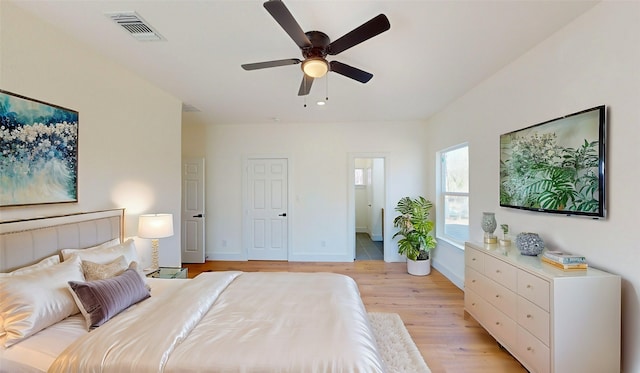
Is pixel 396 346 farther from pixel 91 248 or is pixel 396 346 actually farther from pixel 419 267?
pixel 91 248

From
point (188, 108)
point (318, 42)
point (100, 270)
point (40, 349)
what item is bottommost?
point (40, 349)

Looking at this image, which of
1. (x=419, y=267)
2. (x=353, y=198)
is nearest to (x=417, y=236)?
(x=419, y=267)

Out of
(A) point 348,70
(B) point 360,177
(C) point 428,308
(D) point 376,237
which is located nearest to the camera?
(A) point 348,70

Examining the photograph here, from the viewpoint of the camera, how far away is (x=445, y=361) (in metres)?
→ 2.22

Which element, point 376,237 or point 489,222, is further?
point 376,237

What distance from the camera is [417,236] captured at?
4.43 metres

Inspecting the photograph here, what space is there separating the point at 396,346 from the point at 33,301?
2.52m

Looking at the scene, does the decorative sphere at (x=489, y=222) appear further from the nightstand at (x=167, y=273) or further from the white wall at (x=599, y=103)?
the nightstand at (x=167, y=273)

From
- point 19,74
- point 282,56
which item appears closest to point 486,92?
point 282,56

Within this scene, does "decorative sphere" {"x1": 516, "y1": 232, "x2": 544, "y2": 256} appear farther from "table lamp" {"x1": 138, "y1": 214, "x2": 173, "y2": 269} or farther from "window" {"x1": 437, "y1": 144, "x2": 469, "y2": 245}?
"table lamp" {"x1": 138, "y1": 214, "x2": 173, "y2": 269}

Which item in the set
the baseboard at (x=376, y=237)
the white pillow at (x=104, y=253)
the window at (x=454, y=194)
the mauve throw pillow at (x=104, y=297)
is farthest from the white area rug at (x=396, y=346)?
the baseboard at (x=376, y=237)

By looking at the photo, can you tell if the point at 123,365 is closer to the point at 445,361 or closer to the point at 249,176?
the point at 445,361

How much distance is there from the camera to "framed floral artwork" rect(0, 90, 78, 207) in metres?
1.81

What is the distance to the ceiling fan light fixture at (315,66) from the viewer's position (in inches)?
80.0
